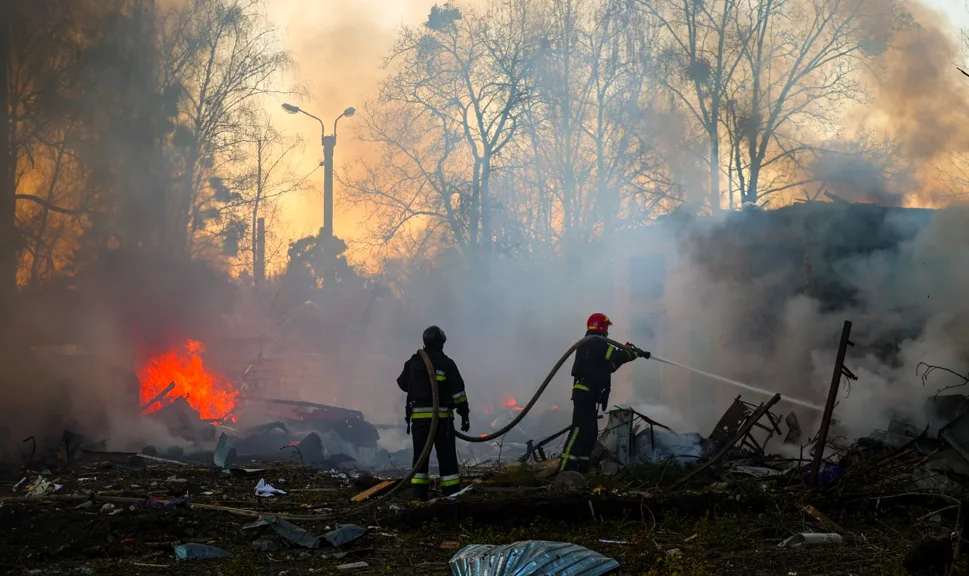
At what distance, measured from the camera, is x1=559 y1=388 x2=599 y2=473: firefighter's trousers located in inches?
363

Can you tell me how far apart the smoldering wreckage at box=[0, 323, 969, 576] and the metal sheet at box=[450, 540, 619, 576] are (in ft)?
0.04

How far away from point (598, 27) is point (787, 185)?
244 inches

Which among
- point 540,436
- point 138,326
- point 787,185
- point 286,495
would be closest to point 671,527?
point 286,495

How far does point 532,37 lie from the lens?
2373 centimetres

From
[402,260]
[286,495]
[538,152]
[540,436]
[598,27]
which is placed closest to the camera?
[286,495]

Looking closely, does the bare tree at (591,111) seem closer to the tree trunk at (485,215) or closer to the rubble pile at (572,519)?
the tree trunk at (485,215)

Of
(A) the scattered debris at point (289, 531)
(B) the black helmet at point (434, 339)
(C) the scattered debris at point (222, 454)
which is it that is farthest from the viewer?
(C) the scattered debris at point (222, 454)

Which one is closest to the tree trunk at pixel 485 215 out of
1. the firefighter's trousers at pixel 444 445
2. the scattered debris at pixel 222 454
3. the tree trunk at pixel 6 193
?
the tree trunk at pixel 6 193

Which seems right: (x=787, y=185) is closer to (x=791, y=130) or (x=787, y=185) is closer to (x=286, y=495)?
(x=791, y=130)

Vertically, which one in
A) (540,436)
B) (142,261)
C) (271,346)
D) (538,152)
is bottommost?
(540,436)

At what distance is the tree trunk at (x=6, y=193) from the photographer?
1345cm

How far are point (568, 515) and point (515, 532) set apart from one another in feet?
2.02

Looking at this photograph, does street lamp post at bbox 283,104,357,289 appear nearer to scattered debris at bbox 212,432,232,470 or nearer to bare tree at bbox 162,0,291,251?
bare tree at bbox 162,0,291,251

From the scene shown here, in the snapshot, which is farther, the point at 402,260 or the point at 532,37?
the point at 402,260
